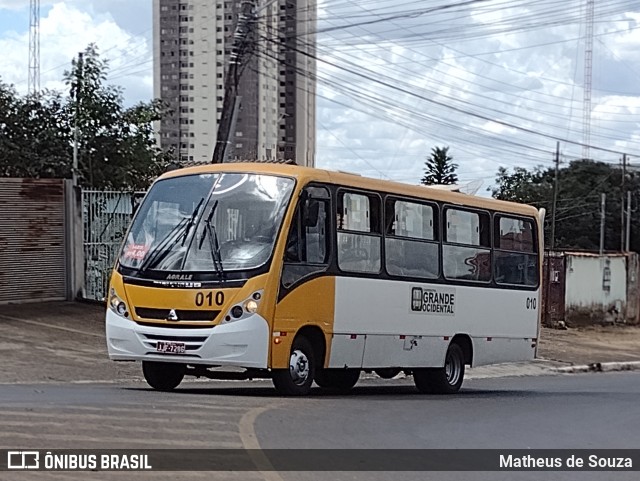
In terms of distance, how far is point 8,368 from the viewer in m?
17.1

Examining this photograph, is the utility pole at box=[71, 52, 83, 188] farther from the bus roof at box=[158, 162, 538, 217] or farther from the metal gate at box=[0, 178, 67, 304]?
the bus roof at box=[158, 162, 538, 217]

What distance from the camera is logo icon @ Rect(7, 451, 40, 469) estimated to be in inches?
303

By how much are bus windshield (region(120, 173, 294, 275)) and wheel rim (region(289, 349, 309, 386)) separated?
134 centimetres

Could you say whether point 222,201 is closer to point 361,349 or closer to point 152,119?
point 361,349

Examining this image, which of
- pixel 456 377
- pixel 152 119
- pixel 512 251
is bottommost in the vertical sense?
pixel 456 377

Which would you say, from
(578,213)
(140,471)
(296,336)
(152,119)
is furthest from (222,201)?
(578,213)

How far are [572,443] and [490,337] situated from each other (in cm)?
737

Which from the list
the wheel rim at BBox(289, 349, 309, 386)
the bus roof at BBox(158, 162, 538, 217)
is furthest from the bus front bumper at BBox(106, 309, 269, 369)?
the bus roof at BBox(158, 162, 538, 217)

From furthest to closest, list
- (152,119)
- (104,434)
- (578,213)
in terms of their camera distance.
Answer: (578,213) < (152,119) < (104,434)

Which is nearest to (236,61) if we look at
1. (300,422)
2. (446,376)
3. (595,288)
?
(446,376)

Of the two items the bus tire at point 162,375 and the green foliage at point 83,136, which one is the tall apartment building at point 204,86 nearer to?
the green foliage at point 83,136

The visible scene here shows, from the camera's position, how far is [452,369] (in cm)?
1750

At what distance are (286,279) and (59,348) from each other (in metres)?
7.56

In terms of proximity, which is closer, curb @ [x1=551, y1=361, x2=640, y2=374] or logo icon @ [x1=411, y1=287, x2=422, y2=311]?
logo icon @ [x1=411, y1=287, x2=422, y2=311]
